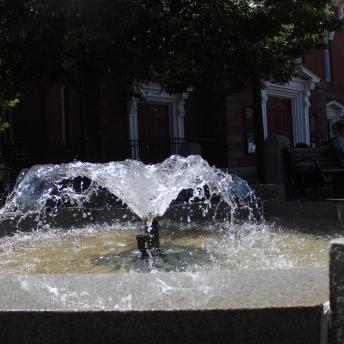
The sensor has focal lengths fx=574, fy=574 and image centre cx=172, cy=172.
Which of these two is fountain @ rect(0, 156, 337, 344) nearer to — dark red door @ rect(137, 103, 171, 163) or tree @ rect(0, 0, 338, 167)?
tree @ rect(0, 0, 338, 167)

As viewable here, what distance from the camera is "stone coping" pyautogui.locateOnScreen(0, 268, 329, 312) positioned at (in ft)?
7.95

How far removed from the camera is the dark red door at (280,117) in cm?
2252

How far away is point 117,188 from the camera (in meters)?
6.25

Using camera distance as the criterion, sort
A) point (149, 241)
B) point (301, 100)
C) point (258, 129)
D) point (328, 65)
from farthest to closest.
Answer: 1. point (328, 65)
2. point (301, 100)
3. point (258, 129)
4. point (149, 241)

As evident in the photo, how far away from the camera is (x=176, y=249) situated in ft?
18.3

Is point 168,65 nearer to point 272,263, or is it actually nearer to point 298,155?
point 298,155

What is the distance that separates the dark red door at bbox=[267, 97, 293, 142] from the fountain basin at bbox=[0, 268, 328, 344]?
20088 millimetres

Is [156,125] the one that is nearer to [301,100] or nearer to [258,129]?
[258,129]

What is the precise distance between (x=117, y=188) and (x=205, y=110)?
14.4 m

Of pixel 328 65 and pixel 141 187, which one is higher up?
pixel 328 65

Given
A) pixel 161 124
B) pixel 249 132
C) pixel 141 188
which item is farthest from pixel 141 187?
Result: pixel 249 132

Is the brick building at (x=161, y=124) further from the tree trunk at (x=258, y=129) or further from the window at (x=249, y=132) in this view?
the tree trunk at (x=258, y=129)

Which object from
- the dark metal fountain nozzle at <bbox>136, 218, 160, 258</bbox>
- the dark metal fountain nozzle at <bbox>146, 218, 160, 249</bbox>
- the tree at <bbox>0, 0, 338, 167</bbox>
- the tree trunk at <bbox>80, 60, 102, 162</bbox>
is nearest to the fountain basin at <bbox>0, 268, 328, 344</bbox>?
the dark metal fountain nozzle at <bbox>136, 218, 160, 258</bbox>

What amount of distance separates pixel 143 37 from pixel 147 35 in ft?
0.28
